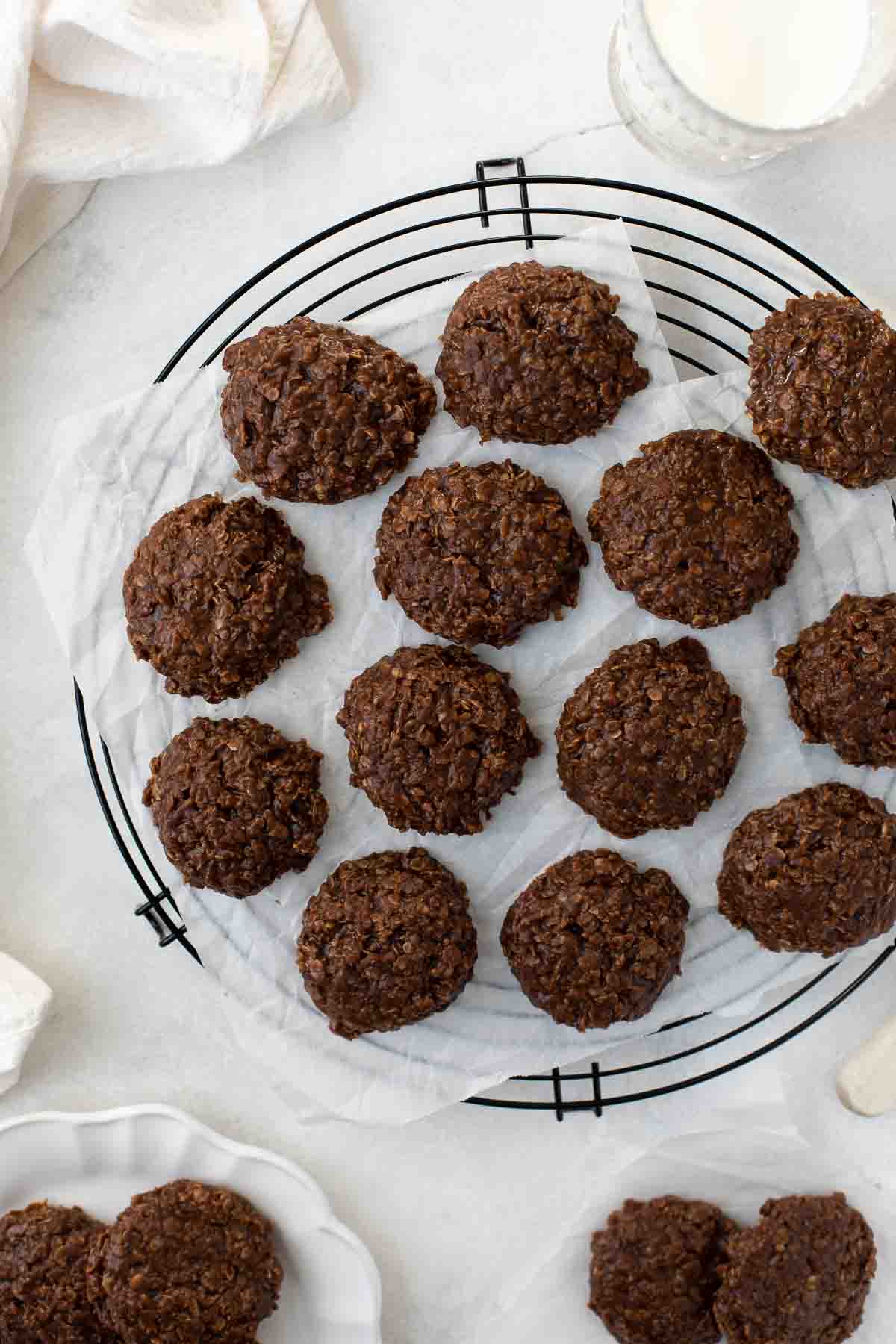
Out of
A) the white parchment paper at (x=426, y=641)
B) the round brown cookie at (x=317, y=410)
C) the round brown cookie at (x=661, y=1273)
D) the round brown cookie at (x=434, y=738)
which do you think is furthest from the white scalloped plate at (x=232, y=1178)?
the round brown cookie at (x=317, y=410)

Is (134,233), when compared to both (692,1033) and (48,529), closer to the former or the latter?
(48,529)

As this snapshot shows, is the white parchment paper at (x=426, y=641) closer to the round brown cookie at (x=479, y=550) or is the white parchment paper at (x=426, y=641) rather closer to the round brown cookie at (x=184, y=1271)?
the round brown cookie at (x=479, y=550)

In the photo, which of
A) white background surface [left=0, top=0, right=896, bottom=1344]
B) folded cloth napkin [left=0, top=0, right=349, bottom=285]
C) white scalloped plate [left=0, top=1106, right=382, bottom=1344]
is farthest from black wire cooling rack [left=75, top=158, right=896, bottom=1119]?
white scalloped plate [left=0, top=1106, right=382, bottom=1344]

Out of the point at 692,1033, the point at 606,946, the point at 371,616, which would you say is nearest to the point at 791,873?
the point at 606,946

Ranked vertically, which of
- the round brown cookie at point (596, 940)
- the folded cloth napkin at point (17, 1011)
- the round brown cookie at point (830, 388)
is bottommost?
the round brown cookie at point (596, 940)

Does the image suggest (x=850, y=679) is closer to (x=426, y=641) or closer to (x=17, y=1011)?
(x=426, y=641)

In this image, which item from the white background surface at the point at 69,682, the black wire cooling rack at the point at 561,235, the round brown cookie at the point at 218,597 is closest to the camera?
the round brown cookie at the point at 218,597

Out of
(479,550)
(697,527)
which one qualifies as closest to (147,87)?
(479,550)
